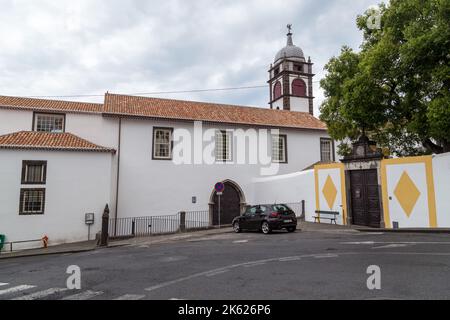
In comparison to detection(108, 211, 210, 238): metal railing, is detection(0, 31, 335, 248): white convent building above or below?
above

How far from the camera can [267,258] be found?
923 centimetres

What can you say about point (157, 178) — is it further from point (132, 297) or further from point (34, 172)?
point (132, 297)

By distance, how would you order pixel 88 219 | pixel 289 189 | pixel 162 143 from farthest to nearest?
pixel 162 143 → pixel 289 189 → pixel 88 219

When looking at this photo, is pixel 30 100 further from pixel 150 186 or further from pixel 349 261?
pixel 349 261

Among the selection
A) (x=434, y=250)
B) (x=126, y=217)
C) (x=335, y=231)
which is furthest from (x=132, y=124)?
(x=434, y=250)

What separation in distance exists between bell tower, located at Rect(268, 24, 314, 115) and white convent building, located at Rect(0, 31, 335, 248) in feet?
22.6

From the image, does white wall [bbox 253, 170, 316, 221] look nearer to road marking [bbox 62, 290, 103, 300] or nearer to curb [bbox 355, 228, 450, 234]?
curb [bbox 355, 228, 450, 234]

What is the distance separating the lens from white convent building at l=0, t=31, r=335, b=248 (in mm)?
17562

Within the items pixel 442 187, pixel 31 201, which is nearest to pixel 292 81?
pixel 442 187

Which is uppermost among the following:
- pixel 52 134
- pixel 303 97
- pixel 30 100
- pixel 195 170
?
pixel 303 97

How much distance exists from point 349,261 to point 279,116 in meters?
20.3

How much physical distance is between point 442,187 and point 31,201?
787 inches

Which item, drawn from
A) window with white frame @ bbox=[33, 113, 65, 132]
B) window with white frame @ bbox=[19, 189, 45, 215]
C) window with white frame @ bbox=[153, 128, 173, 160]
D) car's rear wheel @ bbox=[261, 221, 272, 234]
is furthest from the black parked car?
window with white frame @ bbox=[33, 113, 65, 132]

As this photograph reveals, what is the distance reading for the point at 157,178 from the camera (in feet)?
71.5
